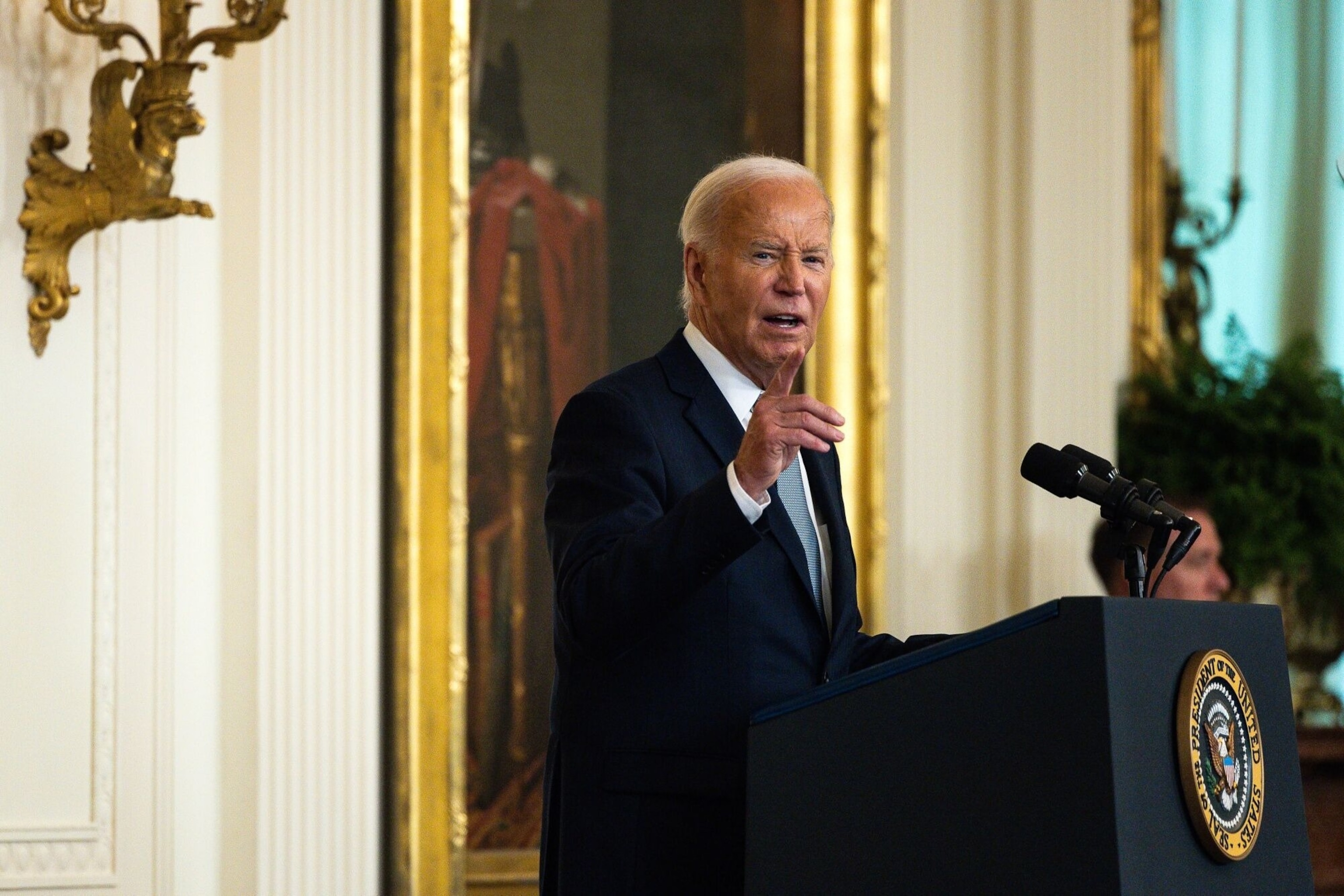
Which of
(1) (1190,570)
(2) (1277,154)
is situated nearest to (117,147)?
(1) (1190,570)

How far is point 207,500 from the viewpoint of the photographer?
12.7ft

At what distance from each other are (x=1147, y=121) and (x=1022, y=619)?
3.89 m

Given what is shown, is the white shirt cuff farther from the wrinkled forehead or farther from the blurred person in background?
the blurred person in background

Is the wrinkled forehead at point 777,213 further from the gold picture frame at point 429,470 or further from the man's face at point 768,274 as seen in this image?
the gold picture frame at point 429,470

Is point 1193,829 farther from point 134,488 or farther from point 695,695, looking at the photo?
point 134,488

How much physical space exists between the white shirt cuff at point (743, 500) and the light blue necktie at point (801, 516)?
14.5 inches

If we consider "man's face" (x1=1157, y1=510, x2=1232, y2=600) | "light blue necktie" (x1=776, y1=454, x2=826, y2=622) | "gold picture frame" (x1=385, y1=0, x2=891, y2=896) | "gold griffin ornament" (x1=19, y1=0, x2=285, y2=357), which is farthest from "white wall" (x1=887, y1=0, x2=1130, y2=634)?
"light blue necktie" (x1=776, y1=454, x2=826, y2=622)

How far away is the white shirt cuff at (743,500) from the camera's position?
2.09m

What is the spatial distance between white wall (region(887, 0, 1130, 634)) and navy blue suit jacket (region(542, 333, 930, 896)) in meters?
2.41

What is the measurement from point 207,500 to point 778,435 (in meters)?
2.21

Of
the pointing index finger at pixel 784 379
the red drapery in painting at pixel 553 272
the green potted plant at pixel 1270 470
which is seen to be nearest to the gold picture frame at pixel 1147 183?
the green potted plant at pixel 1270 470

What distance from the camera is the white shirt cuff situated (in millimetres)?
2092

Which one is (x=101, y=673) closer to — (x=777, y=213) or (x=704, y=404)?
(x=704, y=404)

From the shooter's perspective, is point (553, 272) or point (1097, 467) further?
point (553, 272)
